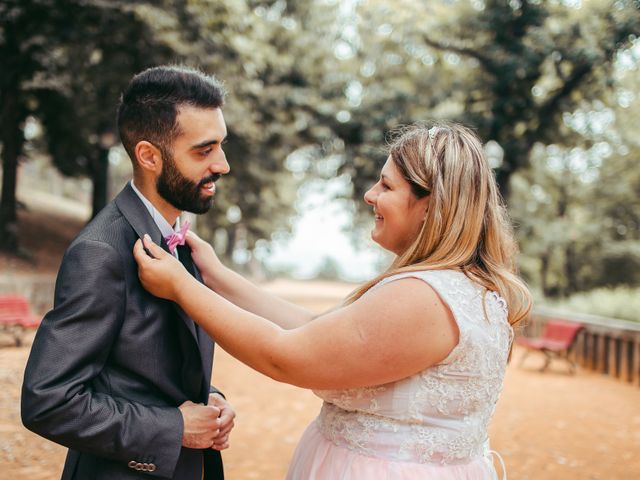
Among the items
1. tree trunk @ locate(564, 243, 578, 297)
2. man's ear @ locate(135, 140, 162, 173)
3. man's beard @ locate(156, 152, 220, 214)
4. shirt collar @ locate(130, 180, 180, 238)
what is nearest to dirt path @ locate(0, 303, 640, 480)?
shirt collar @ locate(130, 180, 180, 238)

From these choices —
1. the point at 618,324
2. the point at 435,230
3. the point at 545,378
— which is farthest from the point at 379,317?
the point at 618,324

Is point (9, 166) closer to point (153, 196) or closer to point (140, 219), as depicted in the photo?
point (153, 196)

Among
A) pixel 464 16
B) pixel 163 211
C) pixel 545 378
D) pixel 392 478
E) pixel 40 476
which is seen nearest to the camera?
pixel 392 478

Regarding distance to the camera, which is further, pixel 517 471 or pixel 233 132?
pixel 233 132

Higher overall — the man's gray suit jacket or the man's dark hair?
the man's dark hair

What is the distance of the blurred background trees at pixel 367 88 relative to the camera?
15.4 m

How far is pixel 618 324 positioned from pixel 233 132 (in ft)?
40.1

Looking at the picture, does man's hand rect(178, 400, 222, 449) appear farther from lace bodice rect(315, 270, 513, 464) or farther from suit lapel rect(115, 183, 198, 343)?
lace bodice rect(315, 270, 513, 464)

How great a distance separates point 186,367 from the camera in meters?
2.13

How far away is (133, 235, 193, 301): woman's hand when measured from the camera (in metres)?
2.00

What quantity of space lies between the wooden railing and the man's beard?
1061 cm

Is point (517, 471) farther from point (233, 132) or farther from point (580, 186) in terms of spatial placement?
point (580, 186)

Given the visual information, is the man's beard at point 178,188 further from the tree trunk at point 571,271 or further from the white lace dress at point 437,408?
the tree trunk at point 571,271

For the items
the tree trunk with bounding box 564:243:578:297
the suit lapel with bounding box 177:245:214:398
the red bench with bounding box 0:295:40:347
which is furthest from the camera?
the tree trunk with bounding box 564:243:578:297
